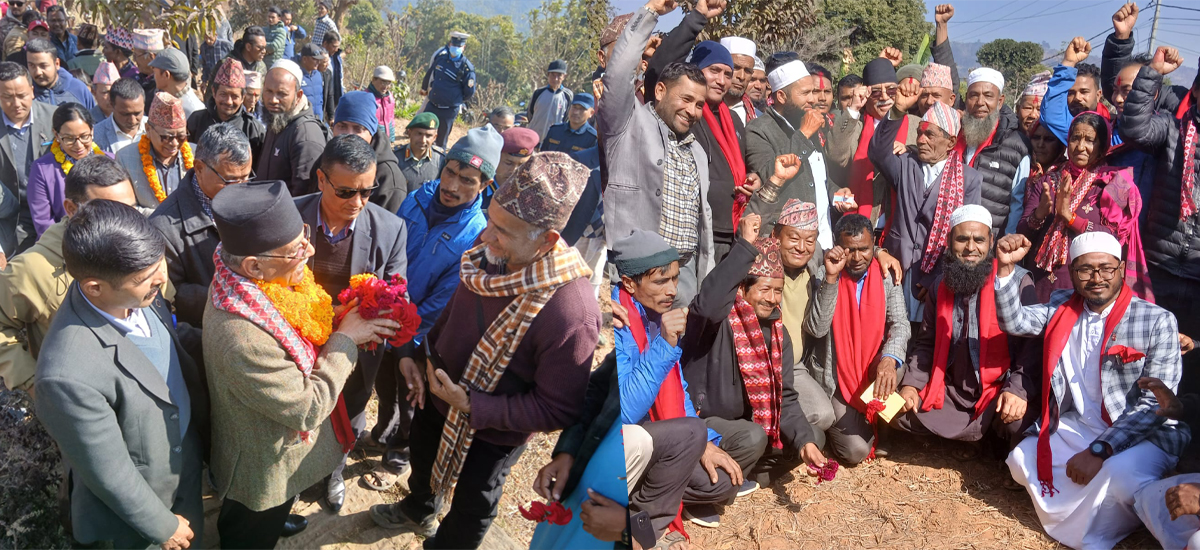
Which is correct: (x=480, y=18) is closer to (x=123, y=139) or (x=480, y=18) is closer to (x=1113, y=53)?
(x=1113, y=53)

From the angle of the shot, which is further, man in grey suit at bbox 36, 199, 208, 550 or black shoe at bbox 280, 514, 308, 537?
black shoe at bbox 280, 514, 308, 537

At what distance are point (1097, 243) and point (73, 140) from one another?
478 cm

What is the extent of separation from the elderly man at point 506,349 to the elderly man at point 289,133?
79 cm

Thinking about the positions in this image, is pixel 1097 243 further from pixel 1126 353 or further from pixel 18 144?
pixel 18 144

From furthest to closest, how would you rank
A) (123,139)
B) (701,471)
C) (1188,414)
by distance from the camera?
(123,139), (1188,414), (701,471)

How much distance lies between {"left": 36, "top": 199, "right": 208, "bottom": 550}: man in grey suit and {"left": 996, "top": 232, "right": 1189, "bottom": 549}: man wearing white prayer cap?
266 centimetres

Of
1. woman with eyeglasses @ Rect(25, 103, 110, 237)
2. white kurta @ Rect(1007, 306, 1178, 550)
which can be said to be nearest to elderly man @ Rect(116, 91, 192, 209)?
woman with eyeglasses @ Rect(25, 103, 110, 237)

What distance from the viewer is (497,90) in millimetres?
2156

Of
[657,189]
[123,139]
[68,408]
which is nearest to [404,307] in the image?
[657,189]

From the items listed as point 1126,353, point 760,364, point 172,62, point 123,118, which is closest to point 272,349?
point 760,364

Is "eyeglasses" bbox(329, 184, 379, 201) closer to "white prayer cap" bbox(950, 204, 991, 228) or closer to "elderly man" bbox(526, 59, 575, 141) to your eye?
"elderly man" bbox(526, 59, 575, 141)

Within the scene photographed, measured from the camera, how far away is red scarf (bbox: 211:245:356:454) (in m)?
2.15

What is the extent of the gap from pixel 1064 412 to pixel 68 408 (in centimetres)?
374

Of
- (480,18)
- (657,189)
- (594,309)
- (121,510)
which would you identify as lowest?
(121,510)
